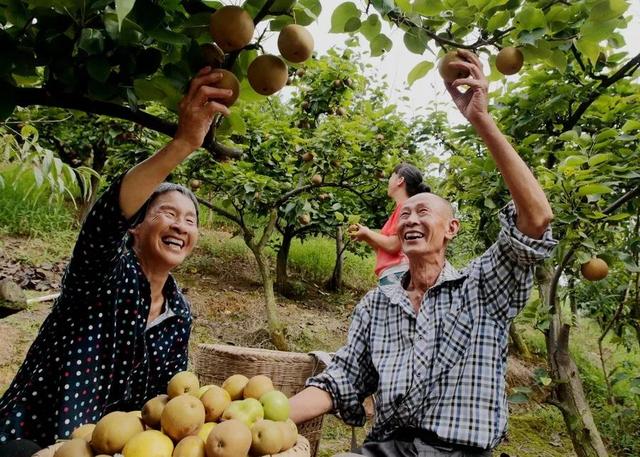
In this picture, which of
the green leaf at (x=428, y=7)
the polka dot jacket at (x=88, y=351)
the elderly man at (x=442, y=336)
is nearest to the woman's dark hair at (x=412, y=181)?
the elderly man at (x=442, y=336)

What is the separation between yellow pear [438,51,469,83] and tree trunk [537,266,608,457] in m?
1.38

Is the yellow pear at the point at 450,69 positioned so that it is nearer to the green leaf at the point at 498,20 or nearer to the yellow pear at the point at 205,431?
the green leaf at the point at 498,20

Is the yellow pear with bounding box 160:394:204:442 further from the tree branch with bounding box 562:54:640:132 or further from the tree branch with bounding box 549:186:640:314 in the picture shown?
the tree branch with bounding box 562:54:640:132

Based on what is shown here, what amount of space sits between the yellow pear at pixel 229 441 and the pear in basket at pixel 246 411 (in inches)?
4.5

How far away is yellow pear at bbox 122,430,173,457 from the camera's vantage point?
0.96 meters

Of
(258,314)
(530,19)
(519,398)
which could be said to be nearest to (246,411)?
(530,19)

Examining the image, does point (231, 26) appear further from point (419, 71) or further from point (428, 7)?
point (419, 71)

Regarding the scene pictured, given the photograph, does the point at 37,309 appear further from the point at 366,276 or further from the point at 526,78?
the point at 366,276

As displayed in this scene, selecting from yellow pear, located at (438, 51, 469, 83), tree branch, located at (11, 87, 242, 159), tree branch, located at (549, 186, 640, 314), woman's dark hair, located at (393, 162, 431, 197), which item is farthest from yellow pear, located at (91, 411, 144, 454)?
woman's dark hair, located at (393, 162, 431, 197)

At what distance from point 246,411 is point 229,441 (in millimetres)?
181

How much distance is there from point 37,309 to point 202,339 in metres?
1.53

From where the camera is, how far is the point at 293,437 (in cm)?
110

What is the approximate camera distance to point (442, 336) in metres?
1.62

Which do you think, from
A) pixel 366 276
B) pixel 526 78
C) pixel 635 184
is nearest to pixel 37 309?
pixel 526 78
